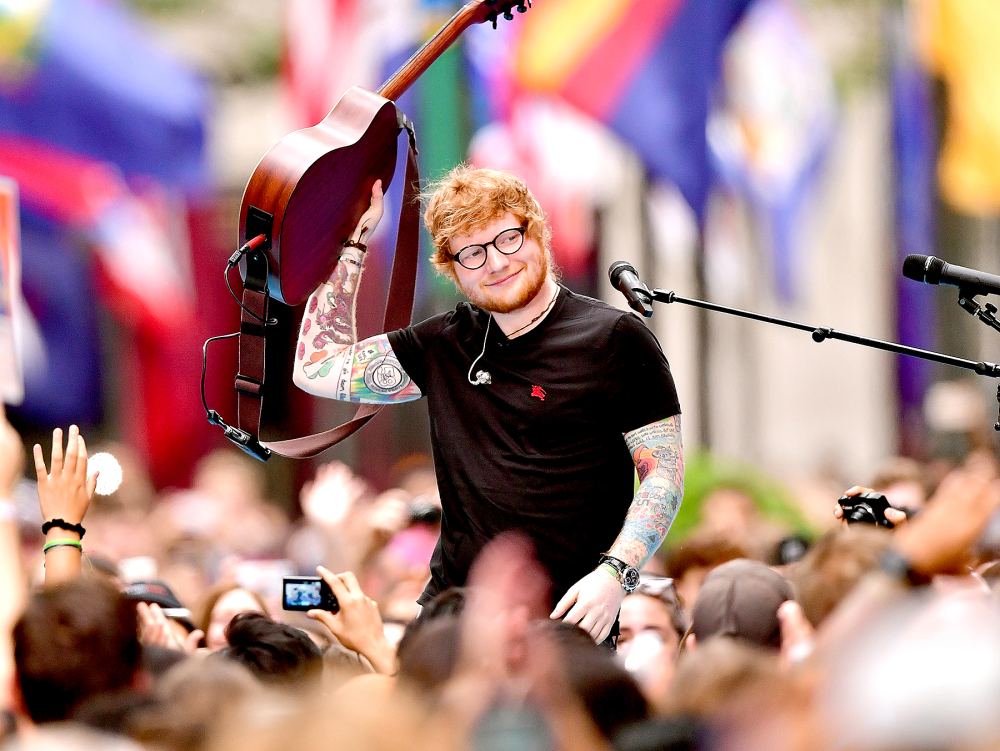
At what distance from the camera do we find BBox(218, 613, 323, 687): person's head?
155 inches

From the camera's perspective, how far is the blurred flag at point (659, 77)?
1124cm

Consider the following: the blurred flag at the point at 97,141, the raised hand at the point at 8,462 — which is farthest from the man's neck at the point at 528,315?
the blurred flag at the point at 97,141

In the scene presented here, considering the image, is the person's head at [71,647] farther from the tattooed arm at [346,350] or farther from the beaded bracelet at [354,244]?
the beaded bracelet at [354,244]

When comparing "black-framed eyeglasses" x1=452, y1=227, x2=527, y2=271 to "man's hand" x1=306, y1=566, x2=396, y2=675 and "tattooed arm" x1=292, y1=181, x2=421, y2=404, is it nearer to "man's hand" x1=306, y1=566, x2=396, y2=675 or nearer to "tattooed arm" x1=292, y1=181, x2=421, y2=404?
"tattooed arm" x1=292, y1=181, x2=421, y2=404

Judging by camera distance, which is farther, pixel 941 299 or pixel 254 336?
pixel 941 299

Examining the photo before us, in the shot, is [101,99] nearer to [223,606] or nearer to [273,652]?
[223,606]

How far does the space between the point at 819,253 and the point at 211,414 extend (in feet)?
63.5

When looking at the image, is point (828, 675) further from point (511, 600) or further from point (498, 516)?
point (498, 516)

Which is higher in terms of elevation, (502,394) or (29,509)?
(502,394)

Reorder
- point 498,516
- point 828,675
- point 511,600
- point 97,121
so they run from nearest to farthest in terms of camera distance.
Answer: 1. point 828,675
2. point 511,600
3. point 498,516
4. point 97,121

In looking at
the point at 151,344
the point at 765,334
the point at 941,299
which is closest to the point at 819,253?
the point at 765,334

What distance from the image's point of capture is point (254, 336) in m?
4.46

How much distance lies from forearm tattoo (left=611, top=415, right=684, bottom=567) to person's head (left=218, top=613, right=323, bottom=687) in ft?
2.75

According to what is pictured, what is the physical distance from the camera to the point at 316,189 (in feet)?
14.4
